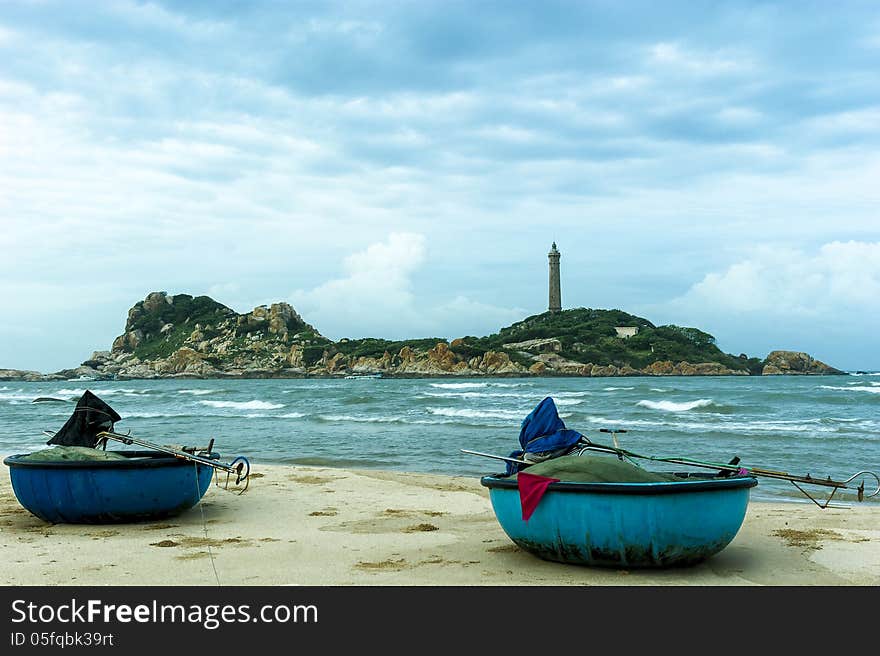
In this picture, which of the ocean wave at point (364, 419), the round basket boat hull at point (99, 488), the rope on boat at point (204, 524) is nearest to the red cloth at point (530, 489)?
the rope on boat at point (204, 524)

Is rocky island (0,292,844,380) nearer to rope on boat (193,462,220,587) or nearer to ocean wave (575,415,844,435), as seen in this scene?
ocean wave (575,415,844,435)

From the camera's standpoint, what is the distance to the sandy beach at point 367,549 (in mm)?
6754

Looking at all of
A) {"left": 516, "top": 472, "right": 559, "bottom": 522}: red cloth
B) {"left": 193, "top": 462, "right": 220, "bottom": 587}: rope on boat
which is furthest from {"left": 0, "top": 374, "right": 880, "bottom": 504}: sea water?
{"left": 516, "top": 472, "right": 559, "bottom": 522}: red cloth

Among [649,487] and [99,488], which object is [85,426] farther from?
[649,487]

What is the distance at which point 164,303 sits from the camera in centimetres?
14312

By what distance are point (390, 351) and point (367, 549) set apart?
116895 millimetres

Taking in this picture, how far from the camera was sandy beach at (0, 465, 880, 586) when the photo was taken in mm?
6754

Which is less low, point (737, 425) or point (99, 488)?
point (99, 488)

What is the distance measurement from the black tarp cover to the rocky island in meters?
99.8

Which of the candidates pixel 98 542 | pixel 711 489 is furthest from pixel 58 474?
pixel 711 489

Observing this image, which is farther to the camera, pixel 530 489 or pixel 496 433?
pixel 496 433

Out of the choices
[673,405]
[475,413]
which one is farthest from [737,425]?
[673,405]

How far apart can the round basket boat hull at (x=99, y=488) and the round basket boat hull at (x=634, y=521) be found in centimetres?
406

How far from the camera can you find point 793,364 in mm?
117375
